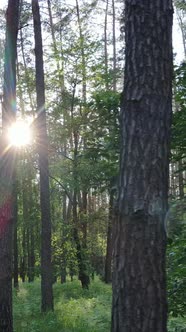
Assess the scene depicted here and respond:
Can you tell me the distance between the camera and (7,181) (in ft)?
23.3

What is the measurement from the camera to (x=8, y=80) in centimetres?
729

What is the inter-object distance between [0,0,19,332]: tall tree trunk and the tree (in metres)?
4.33

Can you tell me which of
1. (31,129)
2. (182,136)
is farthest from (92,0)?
(182,136)

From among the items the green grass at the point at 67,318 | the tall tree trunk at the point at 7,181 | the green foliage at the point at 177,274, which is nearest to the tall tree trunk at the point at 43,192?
the green grass at the point at 67,318

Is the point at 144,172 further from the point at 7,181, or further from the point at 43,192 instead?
the point at 43,192

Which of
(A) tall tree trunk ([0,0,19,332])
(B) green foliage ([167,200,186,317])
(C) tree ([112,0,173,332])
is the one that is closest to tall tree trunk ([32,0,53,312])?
(A) tall tree trunk ([0,0,19,332])

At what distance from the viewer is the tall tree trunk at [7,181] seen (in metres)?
6.78

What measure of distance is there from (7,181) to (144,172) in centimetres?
465

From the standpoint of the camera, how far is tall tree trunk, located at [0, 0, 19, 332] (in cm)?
678

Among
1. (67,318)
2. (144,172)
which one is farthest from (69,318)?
(144,172)

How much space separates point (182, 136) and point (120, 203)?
2.25 m

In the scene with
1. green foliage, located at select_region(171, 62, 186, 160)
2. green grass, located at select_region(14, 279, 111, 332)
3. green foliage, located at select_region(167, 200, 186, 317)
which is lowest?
green grass, located at select_region(14, 279, 111, 332)

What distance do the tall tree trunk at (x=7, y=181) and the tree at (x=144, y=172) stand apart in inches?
170

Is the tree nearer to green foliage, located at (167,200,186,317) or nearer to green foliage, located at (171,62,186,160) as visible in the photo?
green foliage, located at (167,200,186,317)
